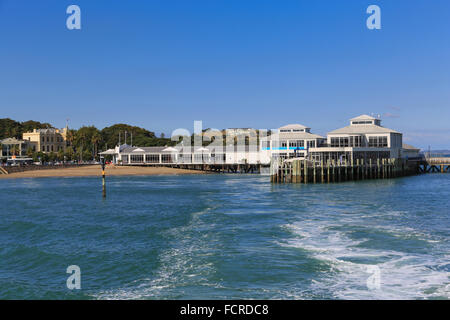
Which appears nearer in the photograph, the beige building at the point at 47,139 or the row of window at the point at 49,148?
the beige building at the point at 47,139

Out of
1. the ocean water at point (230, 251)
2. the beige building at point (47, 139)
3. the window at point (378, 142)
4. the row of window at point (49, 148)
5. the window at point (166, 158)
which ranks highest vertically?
the beige building at point (47, 139)

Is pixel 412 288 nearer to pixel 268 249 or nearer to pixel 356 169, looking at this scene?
pixel 268 249

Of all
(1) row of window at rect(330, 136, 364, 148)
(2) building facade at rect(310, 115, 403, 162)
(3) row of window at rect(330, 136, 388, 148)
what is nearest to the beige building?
(1) row of window at rect(330, 136, 364, 148)

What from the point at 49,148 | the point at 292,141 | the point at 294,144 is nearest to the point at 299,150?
the point at 294,144

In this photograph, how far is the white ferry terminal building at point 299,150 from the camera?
89125mm

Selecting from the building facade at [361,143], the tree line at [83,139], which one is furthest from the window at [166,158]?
the building facade at [361,143]

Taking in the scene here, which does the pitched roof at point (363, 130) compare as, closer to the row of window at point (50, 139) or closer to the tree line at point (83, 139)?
the tree line at point (83, 139)

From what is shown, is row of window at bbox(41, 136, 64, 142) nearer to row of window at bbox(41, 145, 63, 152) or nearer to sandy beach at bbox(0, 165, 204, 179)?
row of window at bbox(41, 145, 63, 152)

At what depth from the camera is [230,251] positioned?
24.1 m

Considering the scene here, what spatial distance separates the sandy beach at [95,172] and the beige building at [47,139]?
1866 inches

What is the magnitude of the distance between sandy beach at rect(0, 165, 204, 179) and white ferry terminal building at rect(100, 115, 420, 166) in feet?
23.6

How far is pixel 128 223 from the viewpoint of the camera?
34.6 m

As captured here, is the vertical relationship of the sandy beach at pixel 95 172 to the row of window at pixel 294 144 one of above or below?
below
